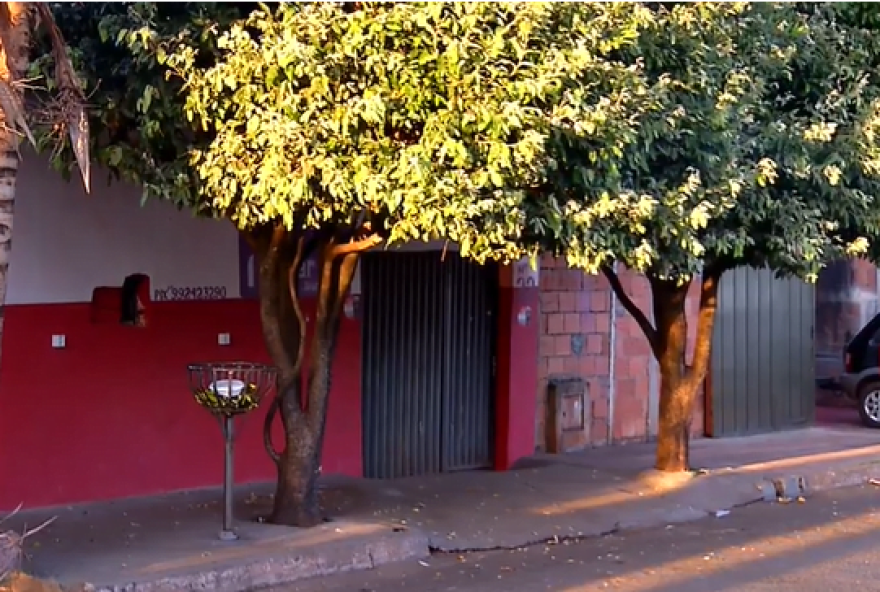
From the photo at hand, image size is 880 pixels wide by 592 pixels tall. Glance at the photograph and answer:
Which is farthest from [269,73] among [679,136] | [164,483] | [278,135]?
[164,483]

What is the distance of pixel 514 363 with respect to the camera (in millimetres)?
14125

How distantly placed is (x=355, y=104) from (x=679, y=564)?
4341mm

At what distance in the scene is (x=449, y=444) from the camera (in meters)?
13.7

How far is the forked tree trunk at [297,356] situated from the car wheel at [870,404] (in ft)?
35.1

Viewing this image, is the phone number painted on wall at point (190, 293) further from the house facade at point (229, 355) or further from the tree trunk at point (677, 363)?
the tree trunk at point (677, 363)

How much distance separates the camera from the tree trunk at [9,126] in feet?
21.3

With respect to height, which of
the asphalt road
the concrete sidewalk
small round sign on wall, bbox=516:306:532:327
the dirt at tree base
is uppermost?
small round sign on wall, bbox=516:306:532:327

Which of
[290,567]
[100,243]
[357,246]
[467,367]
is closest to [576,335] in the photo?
[467,367]

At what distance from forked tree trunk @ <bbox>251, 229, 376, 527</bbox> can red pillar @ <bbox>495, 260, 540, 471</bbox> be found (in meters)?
4.08

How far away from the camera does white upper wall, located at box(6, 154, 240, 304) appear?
35.0 ft

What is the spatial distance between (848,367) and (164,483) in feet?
36.4

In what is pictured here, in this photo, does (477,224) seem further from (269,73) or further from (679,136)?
(679,136)

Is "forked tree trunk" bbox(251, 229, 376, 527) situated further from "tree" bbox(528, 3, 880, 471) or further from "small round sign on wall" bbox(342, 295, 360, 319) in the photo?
"small round sign on wall" bbox(342, 295, 360, 319)

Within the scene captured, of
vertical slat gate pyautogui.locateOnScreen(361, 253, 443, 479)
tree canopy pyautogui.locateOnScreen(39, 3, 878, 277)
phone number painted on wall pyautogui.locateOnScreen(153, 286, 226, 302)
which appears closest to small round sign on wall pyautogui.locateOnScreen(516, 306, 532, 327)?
vertical slat gate pyautogui.locateOnScreen(361, 253, 443, 479)
